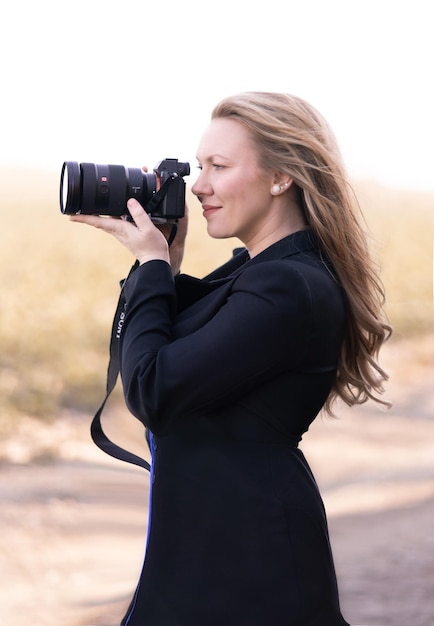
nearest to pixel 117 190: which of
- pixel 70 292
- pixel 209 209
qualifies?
pixel 209 209

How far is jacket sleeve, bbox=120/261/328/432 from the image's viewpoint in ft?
2.85

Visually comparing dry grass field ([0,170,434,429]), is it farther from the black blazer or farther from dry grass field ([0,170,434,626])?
the black blazer

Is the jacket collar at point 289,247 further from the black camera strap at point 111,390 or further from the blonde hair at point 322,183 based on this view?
the black camera strap at point 111,390

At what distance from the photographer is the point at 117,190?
1074 mm

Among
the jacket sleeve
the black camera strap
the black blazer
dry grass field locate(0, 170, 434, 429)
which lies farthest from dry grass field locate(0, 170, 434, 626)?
the jacket sleeve

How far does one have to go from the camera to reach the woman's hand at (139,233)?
1.00 meters

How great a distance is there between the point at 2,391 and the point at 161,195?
10.8ft

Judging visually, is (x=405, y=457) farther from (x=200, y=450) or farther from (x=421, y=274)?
(x=200, y=450)

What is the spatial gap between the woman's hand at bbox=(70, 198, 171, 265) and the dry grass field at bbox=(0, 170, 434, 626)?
7.50 ft

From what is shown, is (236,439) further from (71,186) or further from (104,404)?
(71,186)

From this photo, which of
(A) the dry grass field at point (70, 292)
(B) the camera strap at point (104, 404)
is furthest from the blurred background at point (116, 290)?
(B) the camera strap at point (104, 404)

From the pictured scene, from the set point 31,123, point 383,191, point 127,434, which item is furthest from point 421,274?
point 31,123

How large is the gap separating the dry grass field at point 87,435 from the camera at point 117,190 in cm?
224

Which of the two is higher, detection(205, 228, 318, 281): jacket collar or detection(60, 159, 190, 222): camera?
detection(60, 159, 190, 222): camera
